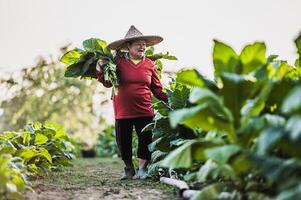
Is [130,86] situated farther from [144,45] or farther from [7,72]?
[7,72]

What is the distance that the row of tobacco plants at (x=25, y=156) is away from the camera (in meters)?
2.70

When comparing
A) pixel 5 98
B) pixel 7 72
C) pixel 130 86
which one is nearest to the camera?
pixel 130 86

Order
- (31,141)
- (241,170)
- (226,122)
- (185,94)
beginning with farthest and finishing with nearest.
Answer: (31,141)
(185,94)
(226,122)
(241,170)

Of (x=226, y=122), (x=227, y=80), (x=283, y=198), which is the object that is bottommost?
(x=283, y=198)

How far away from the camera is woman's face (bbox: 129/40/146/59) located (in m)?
4.65

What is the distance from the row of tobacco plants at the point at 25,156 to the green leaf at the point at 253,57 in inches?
62.1

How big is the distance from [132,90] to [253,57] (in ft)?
6.88

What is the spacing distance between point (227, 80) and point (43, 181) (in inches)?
98.4

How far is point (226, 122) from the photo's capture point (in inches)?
101

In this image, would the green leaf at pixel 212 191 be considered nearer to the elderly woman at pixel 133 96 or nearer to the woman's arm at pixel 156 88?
the elderly woman at pixel 133 96

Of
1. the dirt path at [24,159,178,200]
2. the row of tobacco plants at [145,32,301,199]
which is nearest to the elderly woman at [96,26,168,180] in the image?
the dirt path at [24,159,178,200]

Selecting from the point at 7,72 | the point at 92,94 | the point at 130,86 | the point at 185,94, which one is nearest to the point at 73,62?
the point at 130,86

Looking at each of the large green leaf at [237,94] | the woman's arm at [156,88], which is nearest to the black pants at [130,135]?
the woman's arm at [156,88]

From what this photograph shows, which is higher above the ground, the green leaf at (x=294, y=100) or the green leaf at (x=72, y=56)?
the green leaf at (x=72, y=56)
